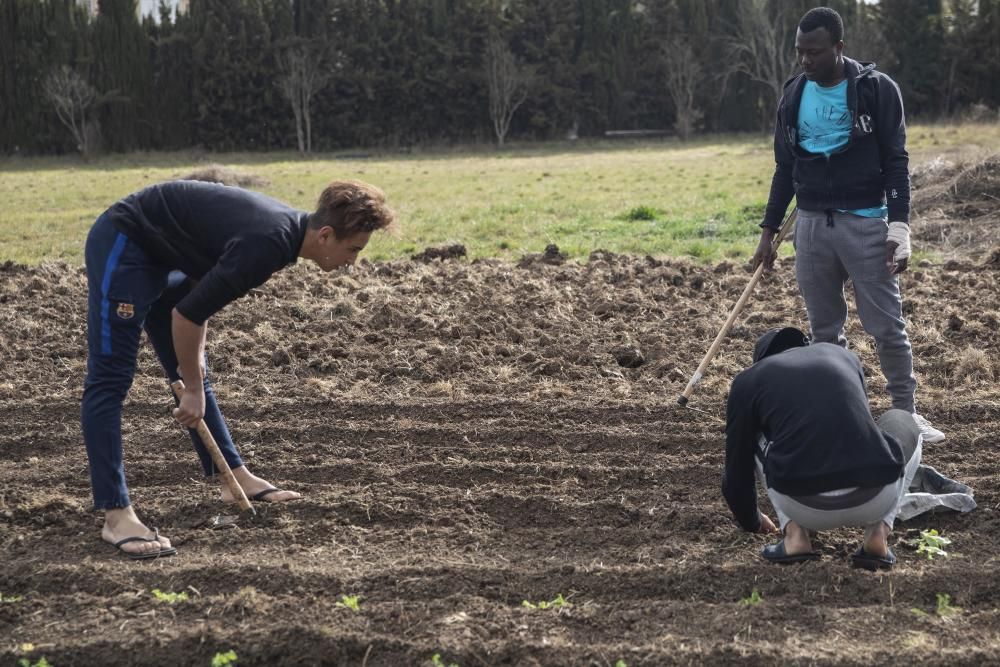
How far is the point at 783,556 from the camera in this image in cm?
436

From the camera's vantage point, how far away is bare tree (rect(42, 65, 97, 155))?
105ft

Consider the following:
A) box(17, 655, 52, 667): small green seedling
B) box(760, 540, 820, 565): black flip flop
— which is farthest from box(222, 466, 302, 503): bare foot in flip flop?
box(760, 540, 820, 565): black flip flop

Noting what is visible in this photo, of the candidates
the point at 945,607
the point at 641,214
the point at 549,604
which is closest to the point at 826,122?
the point at 945,607

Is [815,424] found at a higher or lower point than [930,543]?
higher

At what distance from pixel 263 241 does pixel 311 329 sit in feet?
14.1

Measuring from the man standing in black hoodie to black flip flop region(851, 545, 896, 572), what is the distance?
1.54 meters

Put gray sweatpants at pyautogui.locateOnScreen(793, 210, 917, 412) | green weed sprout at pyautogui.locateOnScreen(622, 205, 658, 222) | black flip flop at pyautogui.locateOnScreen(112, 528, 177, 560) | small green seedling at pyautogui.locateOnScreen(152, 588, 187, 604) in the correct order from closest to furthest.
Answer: small green seedling at pyautogui.locateOnScreen(152, 588, 187, 604), black flip flop at pyautogui.locateOnScreen(112, 528, 177, 560), gray sweatpants at pyautogui.locateOnScreen(793, 210, 917, 412), green weed sprout at pyautogui.locateOnScreen(622, 205, 658, 222)

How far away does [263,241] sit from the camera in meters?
4.14

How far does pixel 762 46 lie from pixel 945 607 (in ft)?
127

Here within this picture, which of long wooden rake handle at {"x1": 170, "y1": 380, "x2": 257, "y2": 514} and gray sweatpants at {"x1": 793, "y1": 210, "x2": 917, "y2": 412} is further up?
gray sweatpants at {"x1": 793, "y1": 210, "x2": 917, "y2": 412}

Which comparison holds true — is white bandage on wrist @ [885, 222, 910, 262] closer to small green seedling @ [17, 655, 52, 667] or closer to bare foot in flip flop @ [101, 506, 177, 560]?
bare foot in flip flop @ [101, 506, 177, 560]

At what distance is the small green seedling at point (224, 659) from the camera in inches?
144

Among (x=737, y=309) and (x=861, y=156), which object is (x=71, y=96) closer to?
(x=737, y=309)

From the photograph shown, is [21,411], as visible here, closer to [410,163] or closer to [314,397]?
[314,397]
